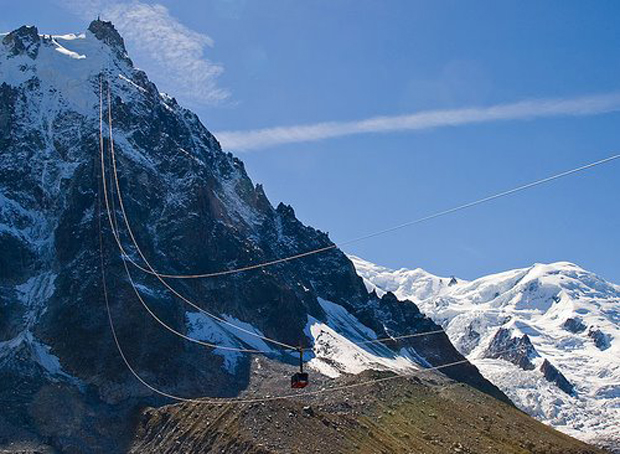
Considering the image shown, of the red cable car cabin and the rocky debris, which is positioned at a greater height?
the red cable car cabin

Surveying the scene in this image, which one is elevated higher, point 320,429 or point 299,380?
→ point 299,380

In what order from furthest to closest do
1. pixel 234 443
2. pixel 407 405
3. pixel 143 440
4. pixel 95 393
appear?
pixel 407 405 < pixel 95 393 < pixel 143 440 < pixel 234 443

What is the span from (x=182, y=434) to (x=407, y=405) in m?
52.9

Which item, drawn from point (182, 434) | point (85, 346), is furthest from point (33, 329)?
point (182, 434)

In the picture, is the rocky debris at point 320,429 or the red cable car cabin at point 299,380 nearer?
the red cable car cabin at point 299,380

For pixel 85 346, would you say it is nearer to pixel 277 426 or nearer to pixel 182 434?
pixel 182 434

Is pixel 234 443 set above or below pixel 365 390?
below

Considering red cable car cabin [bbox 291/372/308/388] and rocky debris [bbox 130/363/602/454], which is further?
rocky debris [bbox 130/363/602/454]

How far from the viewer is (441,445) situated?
173375 mm

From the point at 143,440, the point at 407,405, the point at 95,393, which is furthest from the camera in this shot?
the point at 407,405

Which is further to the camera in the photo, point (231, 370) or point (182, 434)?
point (231, 370)

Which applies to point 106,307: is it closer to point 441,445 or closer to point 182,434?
point 182,434

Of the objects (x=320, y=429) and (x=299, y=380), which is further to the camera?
(x=320, y=429)

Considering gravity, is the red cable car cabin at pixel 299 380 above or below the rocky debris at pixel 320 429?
above
